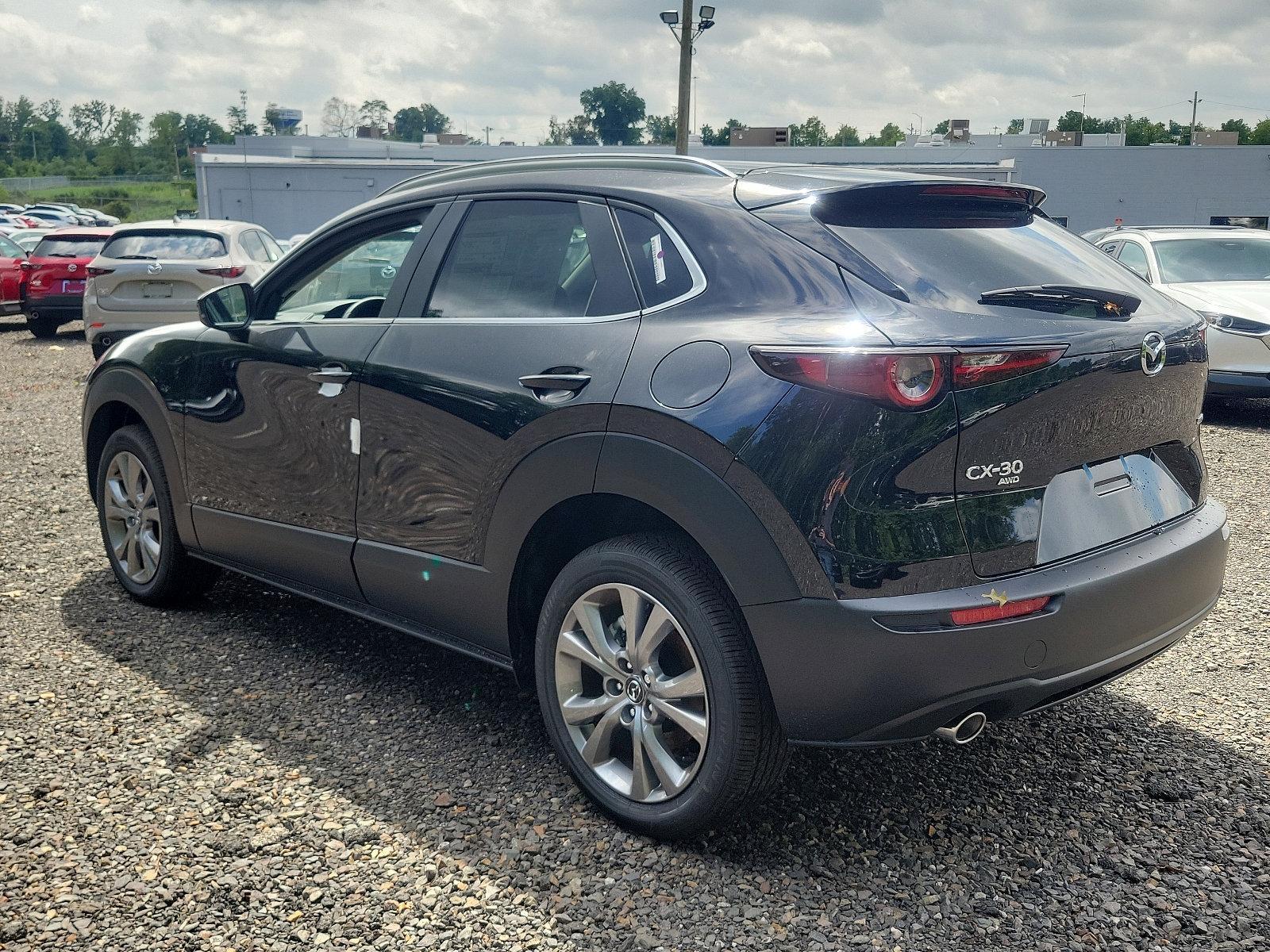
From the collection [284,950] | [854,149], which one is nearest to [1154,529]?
[284,950]

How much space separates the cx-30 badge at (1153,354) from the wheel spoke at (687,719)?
1.44 m

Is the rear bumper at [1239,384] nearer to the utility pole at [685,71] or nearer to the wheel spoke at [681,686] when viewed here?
the wheel spoke at [681,686]

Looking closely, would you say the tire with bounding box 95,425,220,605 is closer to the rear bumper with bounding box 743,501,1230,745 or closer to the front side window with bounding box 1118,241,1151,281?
the rear bumper with bounding box 743,501,1230,745

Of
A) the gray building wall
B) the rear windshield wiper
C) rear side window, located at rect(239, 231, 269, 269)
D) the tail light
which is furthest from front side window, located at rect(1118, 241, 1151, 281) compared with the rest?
the gray building wall

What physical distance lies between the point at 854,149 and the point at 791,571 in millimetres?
58916

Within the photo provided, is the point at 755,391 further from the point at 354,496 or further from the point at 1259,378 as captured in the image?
the point at 1259,378

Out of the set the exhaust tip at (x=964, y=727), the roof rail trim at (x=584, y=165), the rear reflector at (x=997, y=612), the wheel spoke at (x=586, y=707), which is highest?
the roof rail trim at (x=584, y=165)

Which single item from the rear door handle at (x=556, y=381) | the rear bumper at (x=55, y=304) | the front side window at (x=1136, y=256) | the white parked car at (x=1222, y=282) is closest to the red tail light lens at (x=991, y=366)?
the rear door handle at (x=556, y=381)

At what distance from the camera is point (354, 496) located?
384cm

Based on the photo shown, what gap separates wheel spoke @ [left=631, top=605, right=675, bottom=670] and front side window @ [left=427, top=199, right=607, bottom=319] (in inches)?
33.4

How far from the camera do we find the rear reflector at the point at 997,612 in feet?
8.65

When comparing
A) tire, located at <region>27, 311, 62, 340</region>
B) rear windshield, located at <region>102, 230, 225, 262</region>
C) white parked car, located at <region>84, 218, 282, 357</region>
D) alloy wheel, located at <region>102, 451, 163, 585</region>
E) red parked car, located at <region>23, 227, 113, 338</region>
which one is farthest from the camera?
tire, located at <region>27, 311, 62, 340</region>

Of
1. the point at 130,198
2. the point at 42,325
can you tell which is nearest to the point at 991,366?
the point at 42,325

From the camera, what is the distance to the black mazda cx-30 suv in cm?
264
